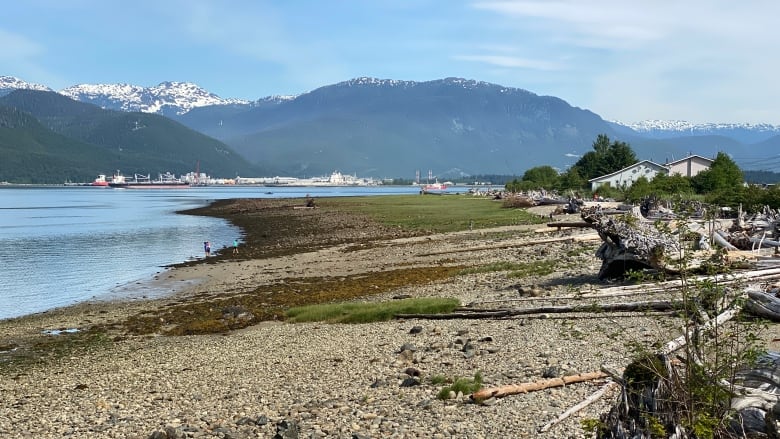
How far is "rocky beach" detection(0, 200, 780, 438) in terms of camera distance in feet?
33.5

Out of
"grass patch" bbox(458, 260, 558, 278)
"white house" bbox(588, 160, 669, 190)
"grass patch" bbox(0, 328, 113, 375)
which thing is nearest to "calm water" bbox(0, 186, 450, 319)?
"grass patch" bbox(0, 328, 113, 375)

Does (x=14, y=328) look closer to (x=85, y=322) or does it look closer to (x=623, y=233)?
(x=85, y=322)

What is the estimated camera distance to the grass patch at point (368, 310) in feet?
61.8

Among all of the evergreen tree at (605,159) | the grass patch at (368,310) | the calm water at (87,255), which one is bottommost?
the calm water at (87,255)

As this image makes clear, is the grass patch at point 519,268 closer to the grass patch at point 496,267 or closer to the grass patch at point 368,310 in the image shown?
the grass patch at point 496,267

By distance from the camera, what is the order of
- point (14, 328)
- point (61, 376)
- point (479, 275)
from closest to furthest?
point (61, 376) < point (14, 328) < point (479, 275)

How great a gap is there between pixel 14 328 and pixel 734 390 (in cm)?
2276

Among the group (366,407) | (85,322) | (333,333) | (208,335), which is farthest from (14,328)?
(366,407)

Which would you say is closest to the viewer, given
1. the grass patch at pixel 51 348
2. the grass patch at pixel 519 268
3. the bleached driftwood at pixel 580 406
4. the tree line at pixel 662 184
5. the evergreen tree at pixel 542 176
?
the bleached driftwood at pixel 580 406

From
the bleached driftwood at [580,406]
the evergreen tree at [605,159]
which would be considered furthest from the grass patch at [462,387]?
the evergreen tree at [605,159]

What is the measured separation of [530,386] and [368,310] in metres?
9.77

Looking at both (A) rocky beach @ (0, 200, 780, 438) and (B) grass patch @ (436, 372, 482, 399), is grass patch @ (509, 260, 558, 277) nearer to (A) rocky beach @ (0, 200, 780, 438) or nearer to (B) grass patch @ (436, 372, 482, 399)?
(A) rocky beach @ (0, 200, 780, 438)

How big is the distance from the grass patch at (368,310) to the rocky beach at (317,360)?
2.18ft

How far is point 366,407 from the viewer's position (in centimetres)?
1085
